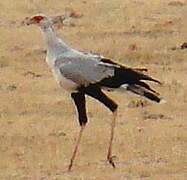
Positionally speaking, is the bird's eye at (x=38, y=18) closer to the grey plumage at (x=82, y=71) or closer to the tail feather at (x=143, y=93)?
the grey plumage at (x=82, y=71)

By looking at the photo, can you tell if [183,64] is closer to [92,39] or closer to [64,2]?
[92,39]

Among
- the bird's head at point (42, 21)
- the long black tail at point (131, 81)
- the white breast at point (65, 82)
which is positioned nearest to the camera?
the long black tail at point (131, 81)

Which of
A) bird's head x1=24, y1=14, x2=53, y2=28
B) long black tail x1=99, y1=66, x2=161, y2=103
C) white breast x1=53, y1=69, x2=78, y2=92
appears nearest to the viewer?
long black tail x1=99, y1=66, x2=161, y2=103

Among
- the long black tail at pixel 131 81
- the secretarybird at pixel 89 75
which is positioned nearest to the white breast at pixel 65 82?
the secretarybird at pixel 89 75

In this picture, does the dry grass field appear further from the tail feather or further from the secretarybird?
the tail feather

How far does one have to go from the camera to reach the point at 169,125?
11.2 m

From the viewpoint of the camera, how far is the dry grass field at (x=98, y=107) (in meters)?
9.27

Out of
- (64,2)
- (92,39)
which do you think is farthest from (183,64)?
(64,2)

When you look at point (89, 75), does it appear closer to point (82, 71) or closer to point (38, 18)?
point (82, 71)

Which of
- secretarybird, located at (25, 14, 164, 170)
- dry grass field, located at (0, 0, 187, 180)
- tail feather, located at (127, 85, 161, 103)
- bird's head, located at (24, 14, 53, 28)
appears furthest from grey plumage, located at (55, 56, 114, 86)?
dry grass field, located at (0, 0, 187, 180)

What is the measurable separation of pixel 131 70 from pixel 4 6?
44.8 feet

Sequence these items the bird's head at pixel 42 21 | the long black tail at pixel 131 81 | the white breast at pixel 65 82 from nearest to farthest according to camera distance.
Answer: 1. the long black tail at pixel 131 81
2. the white breast at pixel 65 82
3. the bird's head at pixel 42 21

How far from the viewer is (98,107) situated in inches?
488

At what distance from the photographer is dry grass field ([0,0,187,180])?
927 centimetres
